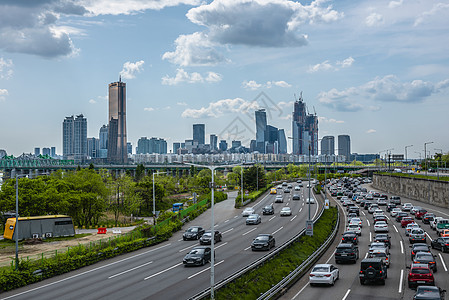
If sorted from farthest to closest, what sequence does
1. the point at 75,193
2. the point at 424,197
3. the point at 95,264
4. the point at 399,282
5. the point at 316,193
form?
the point at 316,193 → the point at 424,197 → the point at 75,193 → the point at 95,264 → the point at 399,282

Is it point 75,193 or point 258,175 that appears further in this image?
point 258,175

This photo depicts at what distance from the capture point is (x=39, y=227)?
59406mm

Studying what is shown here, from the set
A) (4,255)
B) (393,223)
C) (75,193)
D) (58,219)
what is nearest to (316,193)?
(393,223)

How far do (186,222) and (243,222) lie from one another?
8478 mm

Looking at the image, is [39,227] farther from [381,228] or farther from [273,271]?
[381,228]

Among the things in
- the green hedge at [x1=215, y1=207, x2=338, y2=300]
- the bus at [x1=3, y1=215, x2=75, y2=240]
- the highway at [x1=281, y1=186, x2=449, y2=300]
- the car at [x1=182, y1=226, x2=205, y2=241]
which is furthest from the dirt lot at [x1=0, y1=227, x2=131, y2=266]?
the highway at [x1=281, y1=186, x2=449, y2=300]

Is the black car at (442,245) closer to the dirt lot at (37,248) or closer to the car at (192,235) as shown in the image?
the car at (192,235)

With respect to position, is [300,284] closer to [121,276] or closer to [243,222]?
[121,276]

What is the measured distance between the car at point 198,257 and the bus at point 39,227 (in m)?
29.2

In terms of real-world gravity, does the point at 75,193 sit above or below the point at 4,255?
above

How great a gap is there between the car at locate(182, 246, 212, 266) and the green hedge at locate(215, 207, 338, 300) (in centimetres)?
578

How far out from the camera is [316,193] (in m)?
109

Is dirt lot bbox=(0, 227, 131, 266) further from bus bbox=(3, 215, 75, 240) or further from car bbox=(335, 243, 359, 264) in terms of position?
car bbox=(335, 243, 359, 264)

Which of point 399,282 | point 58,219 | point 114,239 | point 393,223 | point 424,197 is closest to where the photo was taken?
point 399,282
